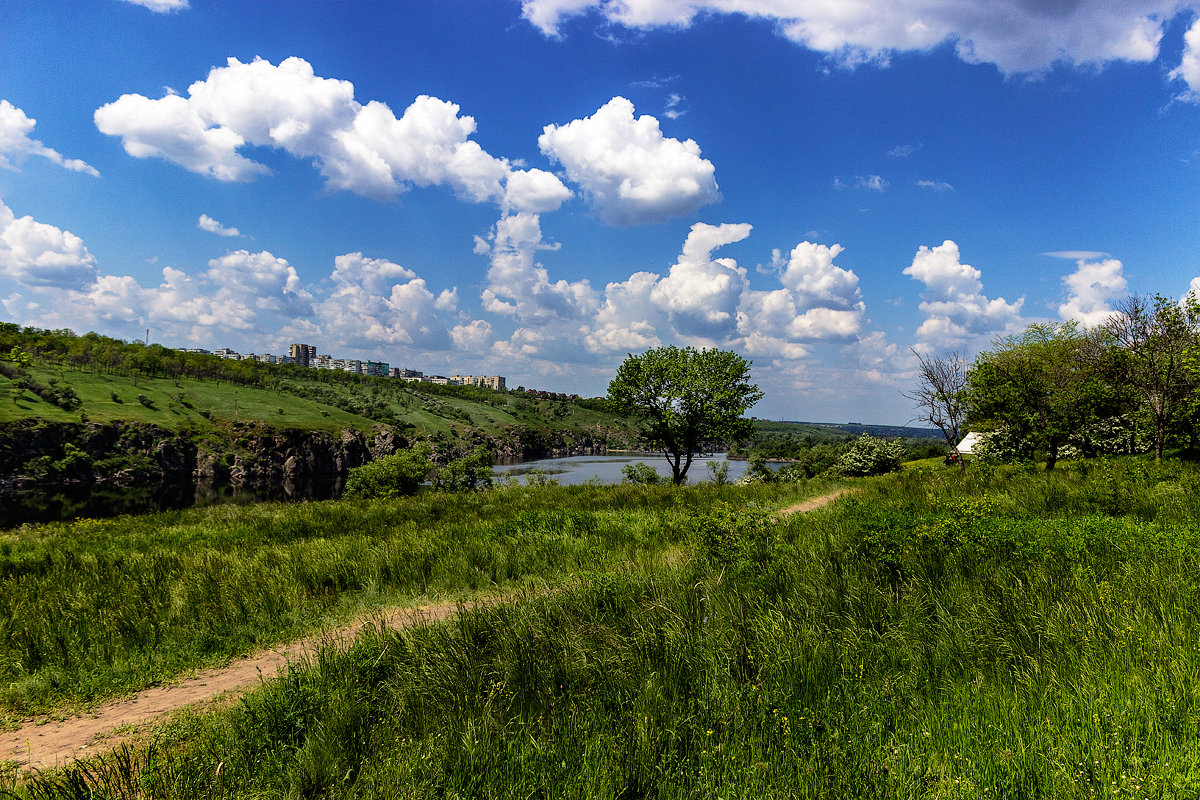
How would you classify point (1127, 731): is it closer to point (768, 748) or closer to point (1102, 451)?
point (768, 748)

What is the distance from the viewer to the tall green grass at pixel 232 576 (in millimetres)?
Result: 5621

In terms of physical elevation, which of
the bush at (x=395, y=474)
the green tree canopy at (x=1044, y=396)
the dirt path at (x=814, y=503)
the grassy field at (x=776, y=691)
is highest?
the green tree canopy at (x=1044, y=396)

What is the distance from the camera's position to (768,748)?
312 centimetres

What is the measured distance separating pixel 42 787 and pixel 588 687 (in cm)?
370

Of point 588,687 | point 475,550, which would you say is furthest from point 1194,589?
point 475,550

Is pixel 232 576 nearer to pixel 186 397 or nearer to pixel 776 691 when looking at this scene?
pixel 776 691

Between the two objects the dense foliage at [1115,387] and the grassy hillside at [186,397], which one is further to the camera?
the grassy hillside at [186,397]

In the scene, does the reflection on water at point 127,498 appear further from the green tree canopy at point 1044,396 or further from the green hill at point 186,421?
the green tree canopy at point 1044,396

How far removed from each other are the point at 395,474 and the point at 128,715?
36.6 metres

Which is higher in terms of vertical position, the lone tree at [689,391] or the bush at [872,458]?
the lone tree at [689,391]

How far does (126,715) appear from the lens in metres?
4.62

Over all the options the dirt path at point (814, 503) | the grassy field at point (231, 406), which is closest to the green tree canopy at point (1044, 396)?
the dirt path at point (814, 503)

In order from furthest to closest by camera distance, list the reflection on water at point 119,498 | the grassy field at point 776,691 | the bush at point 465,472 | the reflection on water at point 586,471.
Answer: the reflection on water at point 586,471 < the reflection on water at point 119,498 < the bush at point 465,472 < the grassy field at point 776,691

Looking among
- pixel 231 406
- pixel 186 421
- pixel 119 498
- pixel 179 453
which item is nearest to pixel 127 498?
pixel 119 498
